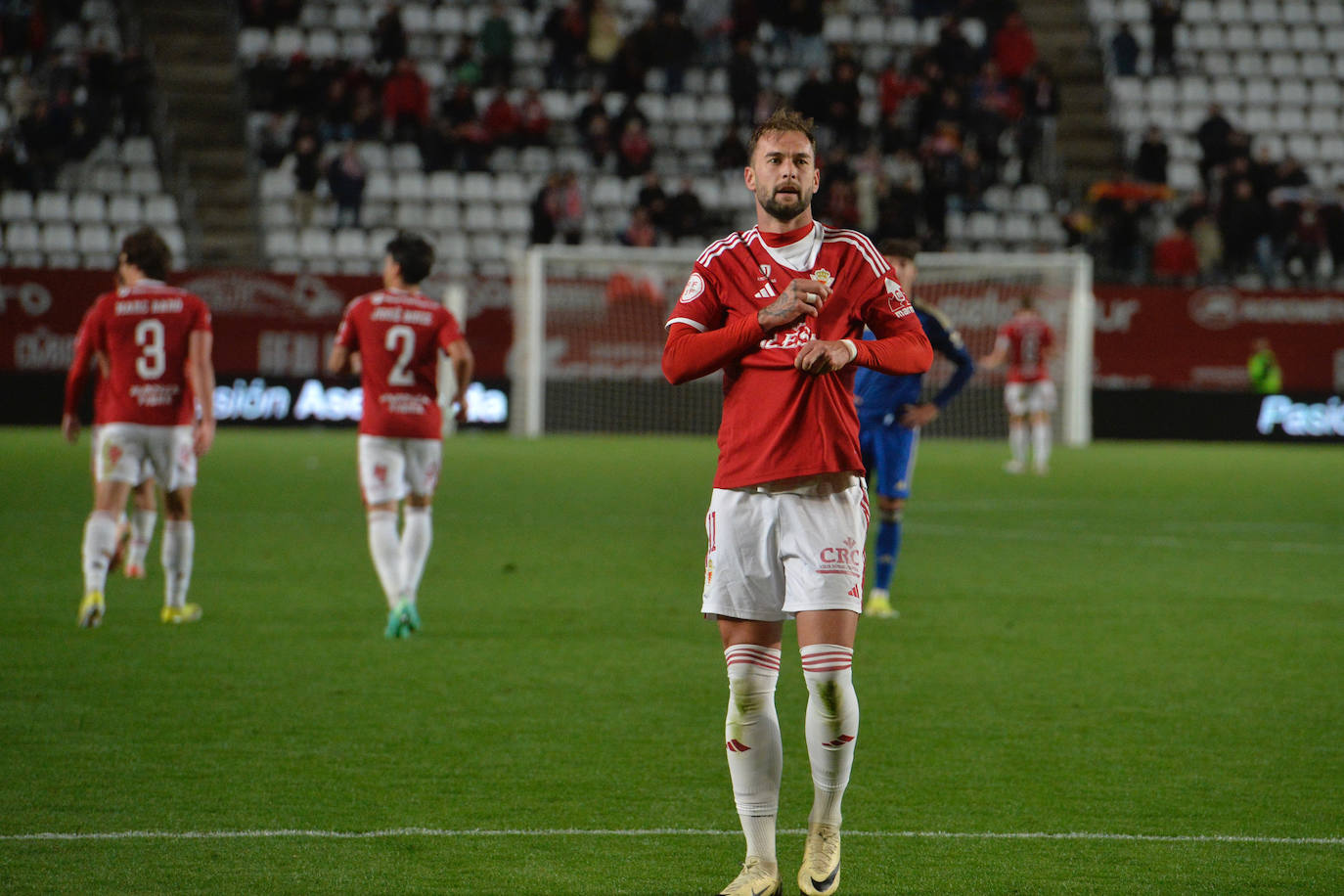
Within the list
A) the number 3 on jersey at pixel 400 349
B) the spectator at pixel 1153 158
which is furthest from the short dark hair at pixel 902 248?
the spectator at pixel 1153 158

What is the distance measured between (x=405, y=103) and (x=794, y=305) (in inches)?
1003

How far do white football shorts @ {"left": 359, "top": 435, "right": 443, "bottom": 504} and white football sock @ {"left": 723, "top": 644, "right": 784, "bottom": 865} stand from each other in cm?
461

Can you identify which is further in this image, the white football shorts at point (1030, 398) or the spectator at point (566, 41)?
the spectator at point (566, 41)

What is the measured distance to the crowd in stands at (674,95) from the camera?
2850 centimetres

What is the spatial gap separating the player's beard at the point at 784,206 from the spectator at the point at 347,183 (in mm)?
23990

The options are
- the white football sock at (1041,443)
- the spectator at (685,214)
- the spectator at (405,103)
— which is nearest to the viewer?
the white football sock at (1041,443)

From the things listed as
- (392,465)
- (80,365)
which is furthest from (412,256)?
(80,365)

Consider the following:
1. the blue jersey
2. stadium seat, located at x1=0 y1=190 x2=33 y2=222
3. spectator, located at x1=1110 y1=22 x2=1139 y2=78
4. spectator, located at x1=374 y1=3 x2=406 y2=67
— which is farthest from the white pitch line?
spectator, located at x1=1110 y1=22 x2=1139 y2=78

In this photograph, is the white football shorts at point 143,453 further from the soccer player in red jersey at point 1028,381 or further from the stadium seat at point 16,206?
the stadium seat at point 16,206

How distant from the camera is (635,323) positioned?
2672 centimetres

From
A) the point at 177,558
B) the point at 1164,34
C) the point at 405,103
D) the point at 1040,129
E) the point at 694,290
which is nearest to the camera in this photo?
the point at 694,290

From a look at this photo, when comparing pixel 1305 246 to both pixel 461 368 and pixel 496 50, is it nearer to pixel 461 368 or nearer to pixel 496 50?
pixel 496 50

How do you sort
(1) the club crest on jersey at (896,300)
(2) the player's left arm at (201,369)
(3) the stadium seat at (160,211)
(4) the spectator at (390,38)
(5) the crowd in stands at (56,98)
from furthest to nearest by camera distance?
(4) the spectator at (390,38) → (3) the stadium seat at (160,211) → (5) the crowd in stands at (56,98) → (2) the player's left arm at (201,369) → (1) the club crest on jersey at (896,300)

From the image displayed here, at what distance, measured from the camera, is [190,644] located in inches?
343
